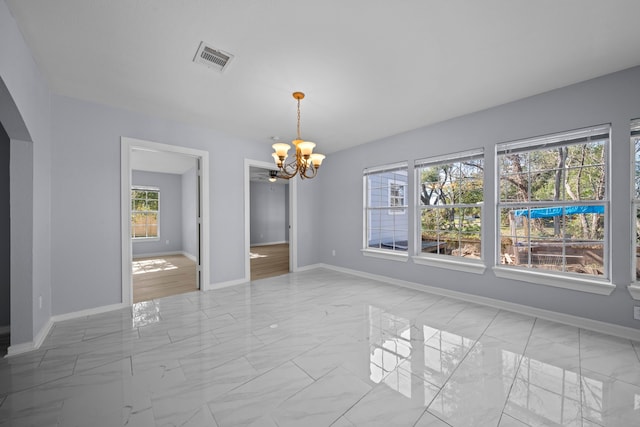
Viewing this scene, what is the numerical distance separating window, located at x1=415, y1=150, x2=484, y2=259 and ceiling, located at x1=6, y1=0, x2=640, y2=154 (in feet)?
2.61

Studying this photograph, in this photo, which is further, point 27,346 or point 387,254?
point 387,254

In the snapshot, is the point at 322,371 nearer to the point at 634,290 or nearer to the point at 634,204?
the point at 634,290

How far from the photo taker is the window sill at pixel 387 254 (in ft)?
14.0

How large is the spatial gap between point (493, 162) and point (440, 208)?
3.07 feet

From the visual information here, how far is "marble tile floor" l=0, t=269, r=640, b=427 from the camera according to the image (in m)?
1.52

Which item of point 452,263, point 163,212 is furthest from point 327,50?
point 163,212

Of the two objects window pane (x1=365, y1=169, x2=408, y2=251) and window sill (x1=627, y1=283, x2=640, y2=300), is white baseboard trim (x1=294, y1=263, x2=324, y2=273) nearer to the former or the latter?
window pane (x1=365, y1=169, x2=408, y2=251)

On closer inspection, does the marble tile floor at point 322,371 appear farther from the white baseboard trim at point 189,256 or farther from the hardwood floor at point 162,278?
the white baseboard trim at point 189,256

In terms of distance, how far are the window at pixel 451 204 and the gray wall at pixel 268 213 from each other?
7.24 m

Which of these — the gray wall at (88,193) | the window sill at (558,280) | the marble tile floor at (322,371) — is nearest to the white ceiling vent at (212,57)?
the gray wall at (88,193)

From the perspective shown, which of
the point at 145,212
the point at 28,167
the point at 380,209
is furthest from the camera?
the point at 145,212

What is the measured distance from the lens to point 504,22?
1.88m

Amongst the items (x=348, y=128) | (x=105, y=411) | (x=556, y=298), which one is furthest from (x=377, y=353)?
(x=348, y=128)

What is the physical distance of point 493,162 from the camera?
10.8 feet
